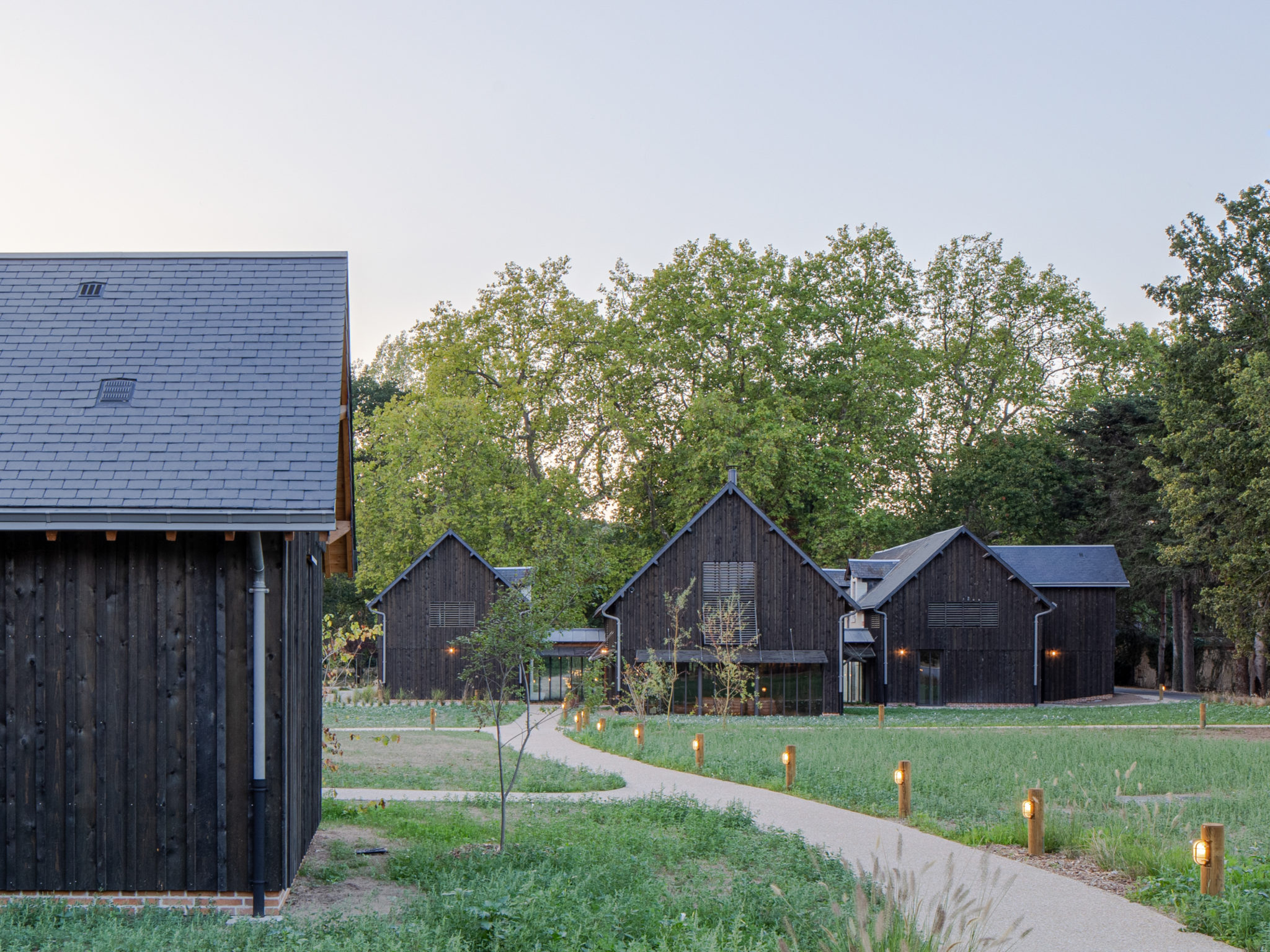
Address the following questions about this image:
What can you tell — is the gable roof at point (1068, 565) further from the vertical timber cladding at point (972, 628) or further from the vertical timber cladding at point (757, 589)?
the vertical timber cladding at point (757, 589)

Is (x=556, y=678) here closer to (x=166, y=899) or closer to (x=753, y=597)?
(x=753, y=597)

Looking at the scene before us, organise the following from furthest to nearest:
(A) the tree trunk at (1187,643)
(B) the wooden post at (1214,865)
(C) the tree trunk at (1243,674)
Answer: (A) the tree trunk at (1187,643) < (C) the tree trunk at (1243,674) < (B) the wooden post at (1214,865)

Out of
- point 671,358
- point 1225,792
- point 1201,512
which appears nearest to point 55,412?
point 1225,792

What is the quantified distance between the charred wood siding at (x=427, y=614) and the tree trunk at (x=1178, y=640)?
2970cm

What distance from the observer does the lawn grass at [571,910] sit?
658 cm

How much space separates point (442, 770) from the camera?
17734 mm

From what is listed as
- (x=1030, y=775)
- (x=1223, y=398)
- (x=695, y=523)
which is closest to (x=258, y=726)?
(x=1030, y=775)

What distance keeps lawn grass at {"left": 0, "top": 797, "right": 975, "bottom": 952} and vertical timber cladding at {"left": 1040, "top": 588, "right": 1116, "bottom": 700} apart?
37.0 metres

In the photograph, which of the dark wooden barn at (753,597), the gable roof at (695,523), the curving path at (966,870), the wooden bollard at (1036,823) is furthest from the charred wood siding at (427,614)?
the wooden bollard at (1036,823)

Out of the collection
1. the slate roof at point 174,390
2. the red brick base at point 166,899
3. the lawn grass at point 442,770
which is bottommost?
the lawn grass at point 442,770

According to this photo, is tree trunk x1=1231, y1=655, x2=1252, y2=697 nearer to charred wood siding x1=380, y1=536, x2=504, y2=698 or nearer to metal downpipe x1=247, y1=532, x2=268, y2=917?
charred wood siding x1=380, y1=536, x2=504, y2=698

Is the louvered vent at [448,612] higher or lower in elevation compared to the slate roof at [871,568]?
lower

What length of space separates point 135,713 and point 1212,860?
328 inches

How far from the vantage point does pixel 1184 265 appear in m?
33.0
